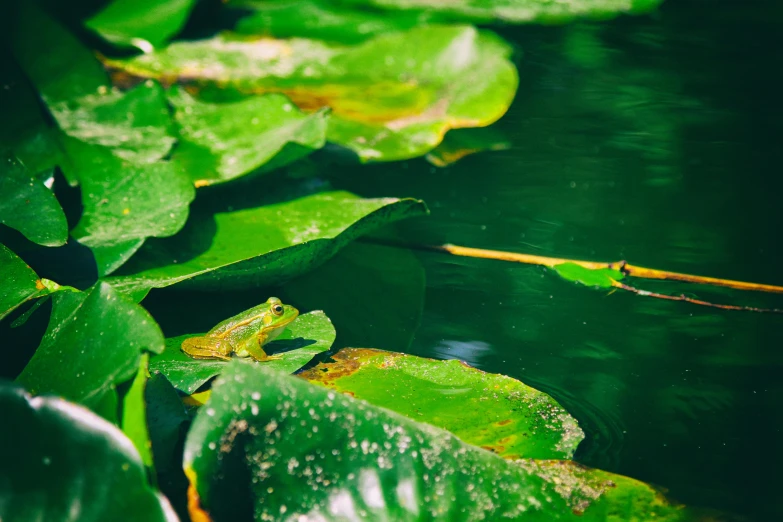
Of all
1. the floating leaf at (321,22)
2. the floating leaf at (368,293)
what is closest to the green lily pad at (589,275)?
the floating leaf at (368,293)

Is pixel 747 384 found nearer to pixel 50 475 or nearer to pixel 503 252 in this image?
pixel 503 252

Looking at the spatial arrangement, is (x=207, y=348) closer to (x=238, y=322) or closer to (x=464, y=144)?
(x=238, y=322)

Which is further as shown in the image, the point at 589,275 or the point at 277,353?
the point at 589,275

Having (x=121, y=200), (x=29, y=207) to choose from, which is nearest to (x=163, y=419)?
(x=29, y=207)

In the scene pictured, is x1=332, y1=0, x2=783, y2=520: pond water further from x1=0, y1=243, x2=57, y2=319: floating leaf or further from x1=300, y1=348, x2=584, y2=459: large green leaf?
x1=0, y1=243, x2=57, y2=319: floating leaf

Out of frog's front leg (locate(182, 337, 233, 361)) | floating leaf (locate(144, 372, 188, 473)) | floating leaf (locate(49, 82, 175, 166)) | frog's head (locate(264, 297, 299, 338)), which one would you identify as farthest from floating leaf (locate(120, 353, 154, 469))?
floating leaf (locate(49, 82, 175, 166))

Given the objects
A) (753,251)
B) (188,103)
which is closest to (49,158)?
(188,103)
